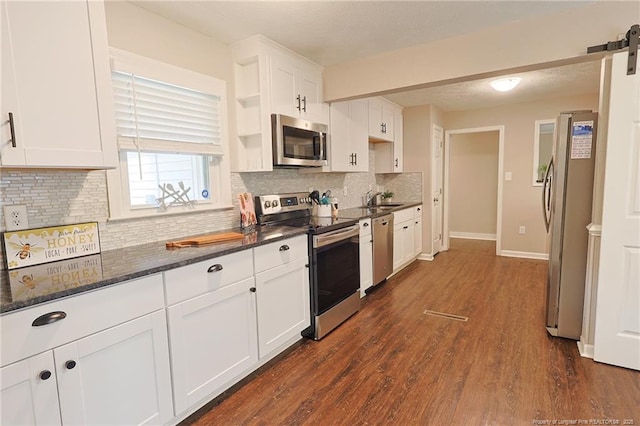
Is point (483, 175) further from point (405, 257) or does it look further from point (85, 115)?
point (85, 115)

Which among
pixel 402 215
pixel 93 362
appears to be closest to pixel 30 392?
pixel 93 362

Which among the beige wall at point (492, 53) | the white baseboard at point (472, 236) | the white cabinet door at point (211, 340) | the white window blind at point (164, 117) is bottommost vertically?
the white baseboard at point (472, 236)

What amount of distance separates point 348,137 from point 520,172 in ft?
10.0

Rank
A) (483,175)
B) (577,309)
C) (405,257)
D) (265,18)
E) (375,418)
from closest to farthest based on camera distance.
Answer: (375,418)
(265,18)
(577,309)
(405,257)
(483,175)

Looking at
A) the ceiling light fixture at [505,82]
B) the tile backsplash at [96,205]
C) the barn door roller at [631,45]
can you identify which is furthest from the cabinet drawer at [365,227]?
the barn door roller at [631,45]

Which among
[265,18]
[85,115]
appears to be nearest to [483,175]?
[265,18]

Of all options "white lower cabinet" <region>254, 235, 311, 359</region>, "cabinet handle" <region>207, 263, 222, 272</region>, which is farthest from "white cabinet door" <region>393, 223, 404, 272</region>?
"cabinet handle" <region>207, 263, 222, 272</region>

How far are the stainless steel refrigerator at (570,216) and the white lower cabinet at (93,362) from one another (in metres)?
2.75

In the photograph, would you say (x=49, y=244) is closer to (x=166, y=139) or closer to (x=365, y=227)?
(x=166, y=139)

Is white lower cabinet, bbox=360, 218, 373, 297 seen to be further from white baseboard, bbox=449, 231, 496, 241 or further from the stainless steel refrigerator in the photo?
white baseboard, bbox=449, 231, 496, 241

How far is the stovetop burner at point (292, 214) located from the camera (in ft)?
8.75

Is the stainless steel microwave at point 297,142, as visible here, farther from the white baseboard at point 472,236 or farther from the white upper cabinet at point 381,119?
the white baseboard at point 472,236

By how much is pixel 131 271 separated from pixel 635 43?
301 centimetres

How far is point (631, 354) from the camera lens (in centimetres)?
207
